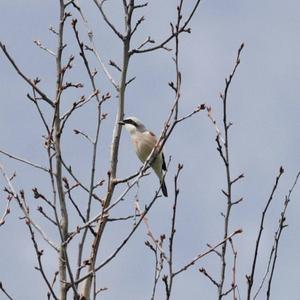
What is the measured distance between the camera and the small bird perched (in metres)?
8.41

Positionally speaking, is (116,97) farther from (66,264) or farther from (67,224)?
(66,264)

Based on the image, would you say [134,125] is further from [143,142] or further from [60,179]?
[60,179]

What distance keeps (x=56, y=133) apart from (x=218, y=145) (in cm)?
103

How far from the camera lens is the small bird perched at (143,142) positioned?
27.6 ft

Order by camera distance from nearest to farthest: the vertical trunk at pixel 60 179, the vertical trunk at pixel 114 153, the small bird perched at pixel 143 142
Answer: the vertical trunk at pixel 60 179 → the vertical trunk at pixel 114 153 → the small bird perched at pixel 143 142

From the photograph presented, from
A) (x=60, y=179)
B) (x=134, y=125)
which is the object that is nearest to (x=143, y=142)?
(x=134, y=125)

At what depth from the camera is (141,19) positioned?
5797mm

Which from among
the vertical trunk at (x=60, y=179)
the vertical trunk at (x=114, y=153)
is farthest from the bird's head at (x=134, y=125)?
the vertical trunk at (x=60, y=179)

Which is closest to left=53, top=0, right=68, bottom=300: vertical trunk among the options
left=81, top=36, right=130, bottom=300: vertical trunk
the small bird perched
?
left=81, top=36, right=130, bottom=300: vertical trunk

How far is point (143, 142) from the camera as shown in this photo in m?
8.56

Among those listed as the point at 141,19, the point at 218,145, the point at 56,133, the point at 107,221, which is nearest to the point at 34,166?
the point at 56,133

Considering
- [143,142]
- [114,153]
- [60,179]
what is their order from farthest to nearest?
1. [143,142]
2. [114,153]
3. [60,179]

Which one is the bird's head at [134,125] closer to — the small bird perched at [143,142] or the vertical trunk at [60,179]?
the small bird perched at [143,142]

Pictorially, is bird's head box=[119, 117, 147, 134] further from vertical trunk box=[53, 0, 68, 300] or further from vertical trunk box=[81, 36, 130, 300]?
vertical trunk box=[53, 0, 68, 300]
